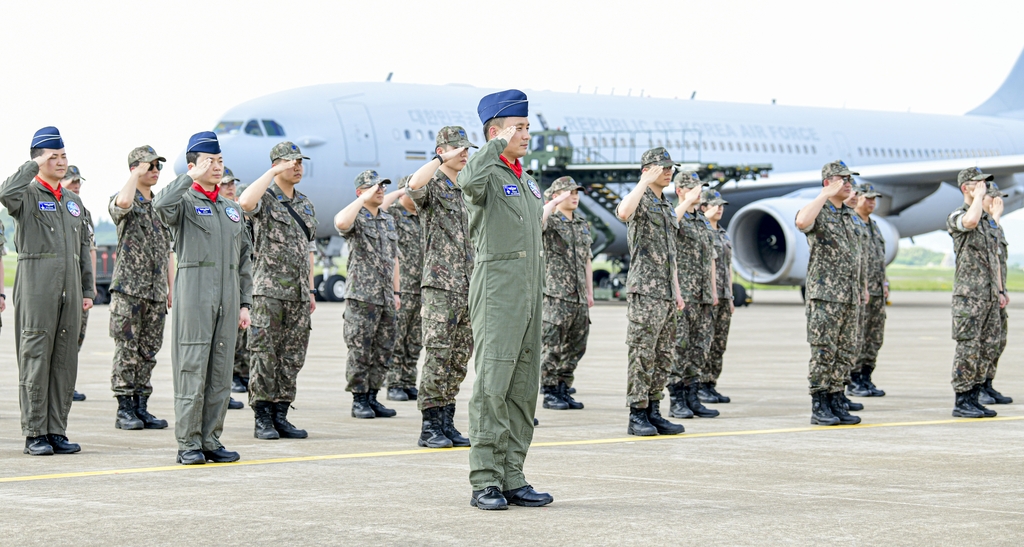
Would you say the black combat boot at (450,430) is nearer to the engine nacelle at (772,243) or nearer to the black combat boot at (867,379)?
the black combat boot at (867,379)

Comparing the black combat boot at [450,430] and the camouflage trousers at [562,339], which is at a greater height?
the camouflage trousers at [562,339]

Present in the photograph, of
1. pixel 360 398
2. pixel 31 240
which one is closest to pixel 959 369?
pixel 360 398

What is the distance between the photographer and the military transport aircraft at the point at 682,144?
2242 centimetres

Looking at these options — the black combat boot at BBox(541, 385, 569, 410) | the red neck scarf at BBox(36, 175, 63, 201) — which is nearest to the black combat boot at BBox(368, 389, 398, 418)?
the black combat boot at BBox(541, 385, 569, 410)

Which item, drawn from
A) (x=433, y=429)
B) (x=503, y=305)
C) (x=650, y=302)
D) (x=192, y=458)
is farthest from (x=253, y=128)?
(x=503, y=305)

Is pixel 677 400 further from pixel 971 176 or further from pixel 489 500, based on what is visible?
pixel 489 500

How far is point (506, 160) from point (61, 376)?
3050 millimetres

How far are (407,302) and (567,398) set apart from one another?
58.5 inches

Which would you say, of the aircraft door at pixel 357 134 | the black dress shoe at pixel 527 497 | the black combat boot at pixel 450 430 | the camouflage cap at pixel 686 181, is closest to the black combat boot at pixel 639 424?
the black combat boot at pixel 450 430

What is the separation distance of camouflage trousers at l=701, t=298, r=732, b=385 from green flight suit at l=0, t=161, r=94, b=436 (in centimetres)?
493

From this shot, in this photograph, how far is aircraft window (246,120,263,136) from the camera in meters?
22.2

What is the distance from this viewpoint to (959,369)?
357 inches

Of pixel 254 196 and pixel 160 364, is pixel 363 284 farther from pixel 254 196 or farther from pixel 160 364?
pixel 160 364

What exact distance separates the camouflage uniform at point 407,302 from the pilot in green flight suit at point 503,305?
4.48m
